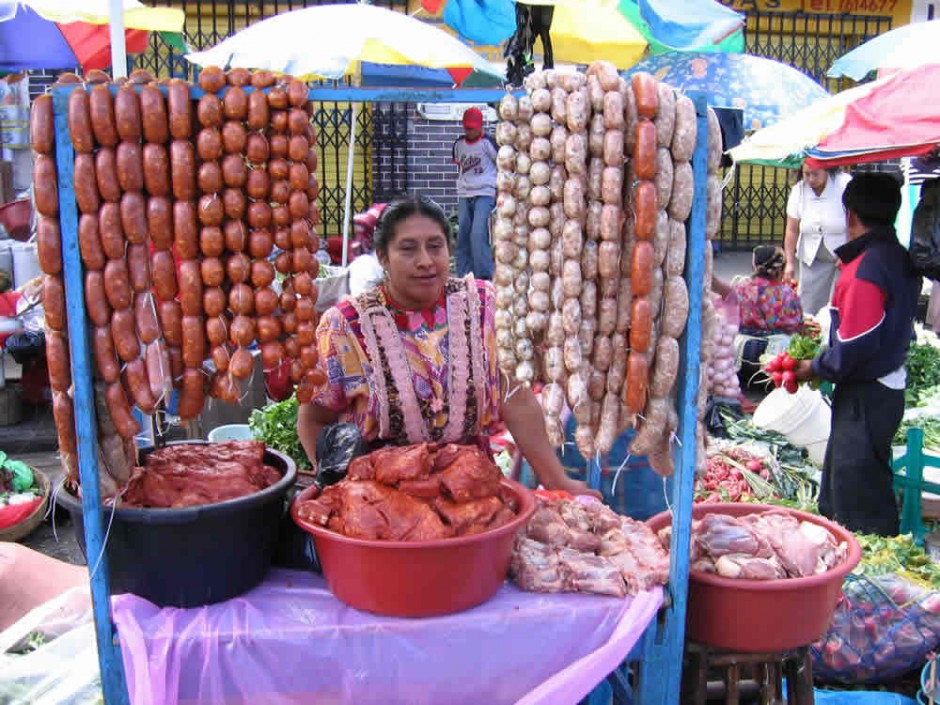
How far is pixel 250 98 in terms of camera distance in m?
1.87

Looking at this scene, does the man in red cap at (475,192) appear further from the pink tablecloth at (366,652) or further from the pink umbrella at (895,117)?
the pink tablecloth at (366,652)

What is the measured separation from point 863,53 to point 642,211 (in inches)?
265

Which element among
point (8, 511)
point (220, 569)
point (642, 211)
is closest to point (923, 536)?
point (642, 211)

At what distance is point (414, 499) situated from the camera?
1991 millimetres

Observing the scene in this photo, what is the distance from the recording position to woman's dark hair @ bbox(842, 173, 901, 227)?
13.3 ft

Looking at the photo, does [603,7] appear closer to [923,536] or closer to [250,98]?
[923,536]

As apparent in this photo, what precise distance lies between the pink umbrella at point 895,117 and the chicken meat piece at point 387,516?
2.62 meters

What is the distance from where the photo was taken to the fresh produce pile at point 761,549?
216 cm

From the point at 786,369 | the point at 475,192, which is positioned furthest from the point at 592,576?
the point at 475,192

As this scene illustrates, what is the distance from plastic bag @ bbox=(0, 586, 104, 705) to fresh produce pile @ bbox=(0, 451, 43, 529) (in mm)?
1905

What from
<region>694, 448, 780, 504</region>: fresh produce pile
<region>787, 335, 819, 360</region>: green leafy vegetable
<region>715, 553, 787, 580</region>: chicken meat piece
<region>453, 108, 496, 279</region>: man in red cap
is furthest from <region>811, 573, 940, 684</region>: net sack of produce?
<region>453, 108, 496, 279</region>: man in red cap

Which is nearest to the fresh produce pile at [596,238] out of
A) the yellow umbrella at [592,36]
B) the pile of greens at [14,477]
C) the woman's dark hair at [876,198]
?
the woman's dark hair at [876,198]

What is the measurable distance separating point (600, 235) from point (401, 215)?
3.77ft

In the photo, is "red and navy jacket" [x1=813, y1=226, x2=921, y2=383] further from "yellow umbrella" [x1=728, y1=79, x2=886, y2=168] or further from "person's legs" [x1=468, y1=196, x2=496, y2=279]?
"person's legs" [x1=468, y1=196, x2=496, y2=279]
